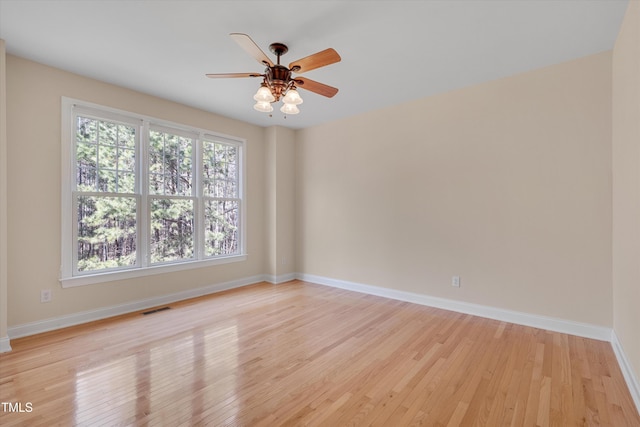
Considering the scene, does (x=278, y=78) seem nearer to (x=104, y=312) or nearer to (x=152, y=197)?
(x=152, y=197)

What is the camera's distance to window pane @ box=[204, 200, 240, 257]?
4574 millimetres

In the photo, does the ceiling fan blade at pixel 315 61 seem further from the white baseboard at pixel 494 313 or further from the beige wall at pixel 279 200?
the white baseboard at pixel 494 313

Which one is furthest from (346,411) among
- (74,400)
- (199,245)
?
(199,245)

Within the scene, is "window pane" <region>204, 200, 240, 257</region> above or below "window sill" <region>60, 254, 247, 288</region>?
above

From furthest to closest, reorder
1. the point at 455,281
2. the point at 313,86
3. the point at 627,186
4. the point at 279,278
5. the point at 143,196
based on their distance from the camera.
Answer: the point at 279,278, the point at 143,196, the point at 455,281, the point at 313,86, the point at 627,186

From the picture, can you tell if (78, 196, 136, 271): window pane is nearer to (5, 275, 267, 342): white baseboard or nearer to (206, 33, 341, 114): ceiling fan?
(5, 275, 267, 342): white baseboard

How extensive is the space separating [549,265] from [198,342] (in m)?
3.53

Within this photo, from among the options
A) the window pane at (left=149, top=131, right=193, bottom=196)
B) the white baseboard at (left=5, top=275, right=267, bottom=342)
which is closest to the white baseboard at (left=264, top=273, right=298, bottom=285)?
the white baseboard at (left=5, top=275, right=267, bottom=342)

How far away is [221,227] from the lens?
187 inches

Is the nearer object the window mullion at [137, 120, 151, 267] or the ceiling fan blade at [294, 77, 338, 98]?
the ceiling fan blade at [294, 77, 338, 98]

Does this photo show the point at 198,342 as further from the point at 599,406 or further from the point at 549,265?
the point at 549,265

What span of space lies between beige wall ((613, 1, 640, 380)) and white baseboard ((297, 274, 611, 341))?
0.75 ft

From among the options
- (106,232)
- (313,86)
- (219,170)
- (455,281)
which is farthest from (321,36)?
(106,232)

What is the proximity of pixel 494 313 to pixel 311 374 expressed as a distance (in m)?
2.32
